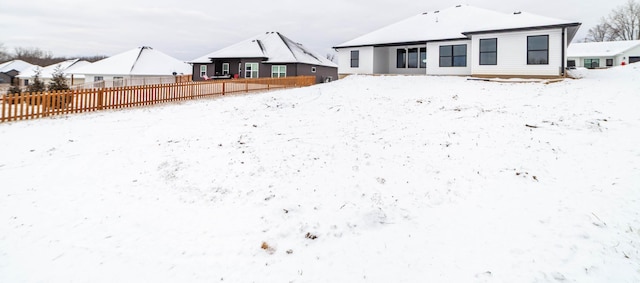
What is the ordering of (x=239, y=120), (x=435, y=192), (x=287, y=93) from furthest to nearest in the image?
(x=287, y=93), (x=239, y=120), (x=435, y=192)

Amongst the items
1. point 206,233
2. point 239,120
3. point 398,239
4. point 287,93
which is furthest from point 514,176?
point 287,93

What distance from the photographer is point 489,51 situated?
22.9 meters

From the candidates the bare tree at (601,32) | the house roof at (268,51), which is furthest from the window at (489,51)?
the bare tree at (601,32)

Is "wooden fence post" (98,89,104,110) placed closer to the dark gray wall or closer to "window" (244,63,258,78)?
the dark gray wall

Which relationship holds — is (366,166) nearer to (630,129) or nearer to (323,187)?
(323,187)

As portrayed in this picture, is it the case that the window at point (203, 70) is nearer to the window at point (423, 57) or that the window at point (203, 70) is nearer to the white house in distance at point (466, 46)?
the white house in distance at point (466, 46)

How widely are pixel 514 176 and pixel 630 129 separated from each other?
16.1 feet

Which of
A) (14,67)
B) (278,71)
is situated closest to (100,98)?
(278,71)

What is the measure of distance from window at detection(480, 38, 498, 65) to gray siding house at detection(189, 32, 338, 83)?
811 inches

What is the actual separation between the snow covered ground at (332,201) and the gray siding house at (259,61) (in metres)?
27.8

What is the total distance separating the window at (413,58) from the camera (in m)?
29.2

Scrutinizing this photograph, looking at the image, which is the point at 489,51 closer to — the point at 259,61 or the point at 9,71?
the point at 259,61

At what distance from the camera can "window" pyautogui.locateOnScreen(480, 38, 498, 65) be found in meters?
22.6

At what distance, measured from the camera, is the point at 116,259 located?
5.07m
